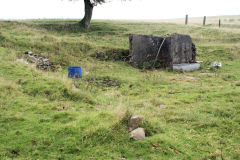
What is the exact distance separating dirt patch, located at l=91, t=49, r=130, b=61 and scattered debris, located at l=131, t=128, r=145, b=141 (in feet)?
31.0

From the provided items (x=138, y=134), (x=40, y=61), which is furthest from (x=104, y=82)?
(x=138, y=134)

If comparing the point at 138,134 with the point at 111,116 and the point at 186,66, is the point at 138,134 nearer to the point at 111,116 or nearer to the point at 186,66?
the point at 111,116

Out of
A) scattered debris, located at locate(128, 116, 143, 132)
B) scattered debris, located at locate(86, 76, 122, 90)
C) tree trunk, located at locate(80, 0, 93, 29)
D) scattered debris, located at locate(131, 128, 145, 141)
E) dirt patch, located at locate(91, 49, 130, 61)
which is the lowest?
scattered debris, located at locate(86, 76, 122, 90)

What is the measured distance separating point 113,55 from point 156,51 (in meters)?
2.75

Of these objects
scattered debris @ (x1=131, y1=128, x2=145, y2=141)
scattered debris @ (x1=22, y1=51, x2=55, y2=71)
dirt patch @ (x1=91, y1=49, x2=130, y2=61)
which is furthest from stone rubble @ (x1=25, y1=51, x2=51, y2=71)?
scattered debris @ (x1=131, y1=128, x2=145, y2=141)

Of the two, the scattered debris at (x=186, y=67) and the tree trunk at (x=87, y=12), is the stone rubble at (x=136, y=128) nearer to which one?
the scattered debris at (x=186, y=67)

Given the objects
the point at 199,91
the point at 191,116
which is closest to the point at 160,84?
the point at 199,91

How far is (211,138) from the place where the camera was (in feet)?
14.2

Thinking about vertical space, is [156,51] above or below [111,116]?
above

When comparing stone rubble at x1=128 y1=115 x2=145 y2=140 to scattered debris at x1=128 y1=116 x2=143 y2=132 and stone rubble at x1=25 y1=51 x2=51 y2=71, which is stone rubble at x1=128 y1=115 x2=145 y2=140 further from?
stone rubble at x1=25 y1=51 x2=51 y2=71

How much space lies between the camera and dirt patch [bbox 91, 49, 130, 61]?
529 inches

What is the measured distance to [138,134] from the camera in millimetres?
4043

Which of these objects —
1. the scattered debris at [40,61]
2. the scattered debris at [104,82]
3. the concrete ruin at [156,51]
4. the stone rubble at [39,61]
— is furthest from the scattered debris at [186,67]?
the stone rubble at [39,61]

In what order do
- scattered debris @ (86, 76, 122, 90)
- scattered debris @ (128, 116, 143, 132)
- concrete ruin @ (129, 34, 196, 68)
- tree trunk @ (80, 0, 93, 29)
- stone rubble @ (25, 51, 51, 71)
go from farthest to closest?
tree trunk @ (80, 0, 93, 29)
concrete ruin @ (129, 34, 196, 68)
stone rubble @ (25, 51, 51, 71)
scattered debris @ (86, 76, 122, 90)
scattered debris @ (128, 116, 143, 132)
